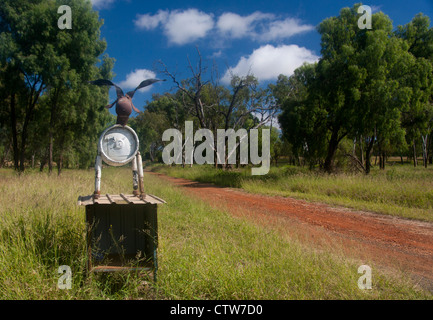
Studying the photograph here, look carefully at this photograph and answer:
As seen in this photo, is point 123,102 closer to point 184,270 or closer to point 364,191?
point 184,270

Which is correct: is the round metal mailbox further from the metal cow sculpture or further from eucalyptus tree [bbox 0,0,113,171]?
eucalyptus tree [bbox 0,0,113,171]

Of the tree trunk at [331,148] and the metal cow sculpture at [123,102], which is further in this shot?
the tree trunk at [331,148]

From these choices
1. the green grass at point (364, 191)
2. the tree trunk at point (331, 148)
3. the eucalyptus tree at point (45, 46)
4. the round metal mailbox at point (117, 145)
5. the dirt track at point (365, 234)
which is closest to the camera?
the round metal mailbox at point (117, 145)

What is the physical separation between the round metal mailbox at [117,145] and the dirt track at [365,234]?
3.32 m

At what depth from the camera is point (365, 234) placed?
21.0 ft

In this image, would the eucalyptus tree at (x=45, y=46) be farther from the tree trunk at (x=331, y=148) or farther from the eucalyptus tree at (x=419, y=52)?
the eucalyptus tree at (x=419, y=52)

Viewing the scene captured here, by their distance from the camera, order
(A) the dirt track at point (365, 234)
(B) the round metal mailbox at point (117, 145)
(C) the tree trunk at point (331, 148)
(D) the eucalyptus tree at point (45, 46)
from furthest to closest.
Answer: (C) the tree trunk at point (331, 148), (D) the eucalyptus tree at point (45, 46), (A) the dirt track at point (365, 234), (B) the round metal mailbox at point (117, 145)

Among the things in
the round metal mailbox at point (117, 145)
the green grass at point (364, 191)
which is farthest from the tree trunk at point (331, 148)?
the round metal mailbox at point (117, 145)

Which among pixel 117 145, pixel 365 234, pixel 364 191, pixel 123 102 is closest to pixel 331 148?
pixel 364 191

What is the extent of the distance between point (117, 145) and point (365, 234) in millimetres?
5258

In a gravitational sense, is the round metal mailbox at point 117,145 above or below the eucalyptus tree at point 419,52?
below

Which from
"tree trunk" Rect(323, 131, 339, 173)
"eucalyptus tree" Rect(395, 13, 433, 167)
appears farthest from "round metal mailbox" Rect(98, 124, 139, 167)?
"eucalyptus tree" Rect(395, 13, 433, 167)

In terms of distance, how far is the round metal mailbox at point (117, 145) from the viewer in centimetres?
406

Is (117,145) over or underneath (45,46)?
underneath
